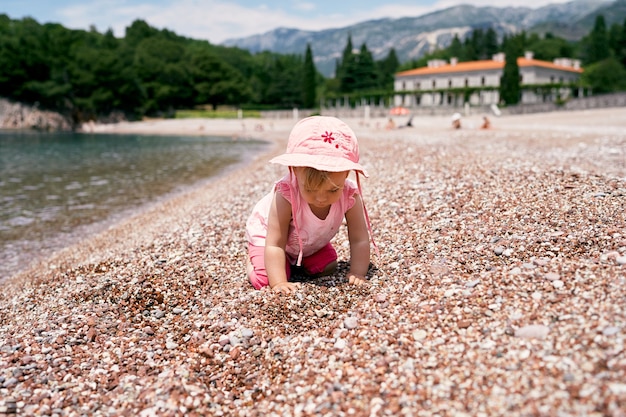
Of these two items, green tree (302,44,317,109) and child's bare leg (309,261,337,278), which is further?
green tree (302,44,317,109)

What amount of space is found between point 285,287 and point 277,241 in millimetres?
406

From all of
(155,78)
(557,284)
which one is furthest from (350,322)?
(155,78)

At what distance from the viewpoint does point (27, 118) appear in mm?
84312

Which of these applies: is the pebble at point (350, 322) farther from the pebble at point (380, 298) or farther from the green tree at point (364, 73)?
the green tree at point (364, 73)

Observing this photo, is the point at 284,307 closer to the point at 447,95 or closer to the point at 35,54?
the point at 447,95

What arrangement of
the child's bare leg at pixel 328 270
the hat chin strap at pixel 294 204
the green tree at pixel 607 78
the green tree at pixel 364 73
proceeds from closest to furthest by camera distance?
the hat chin strap at pixel 294 204
the child's bare leg at pixel 328 270
the green tree at pixel 607 78
the green tree at pixel 364 73

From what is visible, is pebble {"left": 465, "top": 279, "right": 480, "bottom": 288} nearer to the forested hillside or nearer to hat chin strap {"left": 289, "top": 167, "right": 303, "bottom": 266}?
hat chin strap {"left": 289, "top": 167, "right": 303, "bottom": 266}

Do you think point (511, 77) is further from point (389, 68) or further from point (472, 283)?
point (472, 283)

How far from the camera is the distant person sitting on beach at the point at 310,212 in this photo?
3.54 m

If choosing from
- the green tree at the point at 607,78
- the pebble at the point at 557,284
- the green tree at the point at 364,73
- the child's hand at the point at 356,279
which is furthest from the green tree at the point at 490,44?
the pebble at the point at 557,284

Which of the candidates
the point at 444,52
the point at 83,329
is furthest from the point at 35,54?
the point at 444,52

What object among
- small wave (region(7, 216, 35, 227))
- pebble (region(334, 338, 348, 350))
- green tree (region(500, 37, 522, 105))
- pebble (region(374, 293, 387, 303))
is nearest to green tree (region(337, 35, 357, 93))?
green tree (region(500, 37, 522, 105))

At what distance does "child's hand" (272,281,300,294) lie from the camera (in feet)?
12.6

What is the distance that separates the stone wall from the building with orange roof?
205 feet
